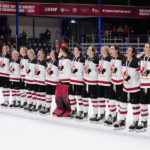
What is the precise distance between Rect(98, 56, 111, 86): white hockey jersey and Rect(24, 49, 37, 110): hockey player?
6.05 ft

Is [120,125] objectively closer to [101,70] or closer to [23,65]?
[101,70]

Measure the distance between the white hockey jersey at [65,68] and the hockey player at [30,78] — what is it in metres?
0.91

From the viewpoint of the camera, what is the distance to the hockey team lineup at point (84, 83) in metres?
5.68

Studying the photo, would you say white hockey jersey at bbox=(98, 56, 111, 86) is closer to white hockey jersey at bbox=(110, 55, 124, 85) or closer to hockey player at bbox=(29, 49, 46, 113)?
white hockey jersey at bbox=(110, 55, 124, 85)

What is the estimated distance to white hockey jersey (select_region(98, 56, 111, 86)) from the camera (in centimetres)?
627

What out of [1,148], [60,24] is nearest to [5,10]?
[60,24]

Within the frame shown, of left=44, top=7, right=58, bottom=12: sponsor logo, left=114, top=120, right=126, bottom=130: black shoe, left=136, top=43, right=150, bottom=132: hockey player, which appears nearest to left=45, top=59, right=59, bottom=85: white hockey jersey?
left=114, top=120, right=126, bottom=130: black shoe

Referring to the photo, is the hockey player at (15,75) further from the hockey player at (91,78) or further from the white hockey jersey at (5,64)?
the hockey player at (91,78)

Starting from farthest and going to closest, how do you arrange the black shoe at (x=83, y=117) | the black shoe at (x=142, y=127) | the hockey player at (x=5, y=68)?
the hockey player at (x=5, y=68), the black shoe at (x=83, y=117), the black shoe at (x=142, y=127)

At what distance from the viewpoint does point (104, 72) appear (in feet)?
20.7

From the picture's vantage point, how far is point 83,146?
4992 mm

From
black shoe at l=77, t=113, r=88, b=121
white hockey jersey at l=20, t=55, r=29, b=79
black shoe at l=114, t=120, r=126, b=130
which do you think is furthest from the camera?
white hockey jersey at l=20, t=55, r=29, b=79

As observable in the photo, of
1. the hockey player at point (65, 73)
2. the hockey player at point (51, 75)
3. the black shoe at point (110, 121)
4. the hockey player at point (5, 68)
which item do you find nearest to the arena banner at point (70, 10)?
the hockey player at point (5, 68)

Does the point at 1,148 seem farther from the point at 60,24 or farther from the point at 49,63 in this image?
the point at 60,24
